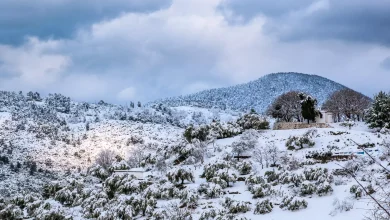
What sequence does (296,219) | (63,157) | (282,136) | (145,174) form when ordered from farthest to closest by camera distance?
1. (63,157)
2. (282,136)
3. (145,174)
4. (296,219)

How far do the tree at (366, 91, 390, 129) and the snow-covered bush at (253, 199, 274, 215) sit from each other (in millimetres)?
28674

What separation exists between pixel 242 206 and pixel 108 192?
15.8 meters

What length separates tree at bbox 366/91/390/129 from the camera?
56625mm

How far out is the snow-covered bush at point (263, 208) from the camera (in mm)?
33816

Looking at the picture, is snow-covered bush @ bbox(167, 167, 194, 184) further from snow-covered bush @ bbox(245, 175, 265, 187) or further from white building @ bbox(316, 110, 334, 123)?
white building @ bbox(316, 110, 334, 123)

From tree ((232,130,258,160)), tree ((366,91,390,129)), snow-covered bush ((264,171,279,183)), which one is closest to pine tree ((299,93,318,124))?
tree ((366,91,390,129))

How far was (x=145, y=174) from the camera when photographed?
53.0 m

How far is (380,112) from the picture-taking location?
56.9 meters

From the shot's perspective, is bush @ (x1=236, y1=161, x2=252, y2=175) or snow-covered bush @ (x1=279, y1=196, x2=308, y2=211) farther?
bush @ (x1=236, y1=161, x2=252, y2=175)

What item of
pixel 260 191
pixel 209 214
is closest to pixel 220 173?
pixel 260 191

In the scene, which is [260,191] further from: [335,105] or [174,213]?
[335,105]

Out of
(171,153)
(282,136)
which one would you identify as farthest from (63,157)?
(282,136)

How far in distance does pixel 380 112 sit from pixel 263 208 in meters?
30.8

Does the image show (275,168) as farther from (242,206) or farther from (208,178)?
(242,206)
